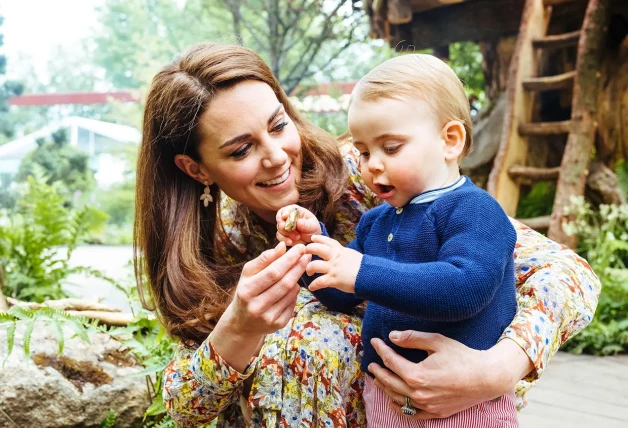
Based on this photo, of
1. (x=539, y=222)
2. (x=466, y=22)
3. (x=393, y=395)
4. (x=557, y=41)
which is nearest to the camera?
(x=393, y=395)

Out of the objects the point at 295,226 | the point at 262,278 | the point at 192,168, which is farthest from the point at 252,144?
the point at 262,278

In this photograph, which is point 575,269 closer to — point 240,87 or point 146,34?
point 240,87

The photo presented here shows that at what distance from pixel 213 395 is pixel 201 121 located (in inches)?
28.4

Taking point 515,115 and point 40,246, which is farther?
point 515,115

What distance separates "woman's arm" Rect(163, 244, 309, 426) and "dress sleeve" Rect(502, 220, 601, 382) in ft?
1.64

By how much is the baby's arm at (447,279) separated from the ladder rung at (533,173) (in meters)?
3.71

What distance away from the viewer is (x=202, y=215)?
2064 millimetres

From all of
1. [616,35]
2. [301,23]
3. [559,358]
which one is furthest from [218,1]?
[559,358]

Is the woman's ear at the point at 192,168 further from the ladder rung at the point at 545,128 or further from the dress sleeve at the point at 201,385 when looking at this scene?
the ladder rung at the point at 545,128

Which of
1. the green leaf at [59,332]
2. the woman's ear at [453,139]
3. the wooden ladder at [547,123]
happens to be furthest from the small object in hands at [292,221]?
the wooden ladder at [547,123]

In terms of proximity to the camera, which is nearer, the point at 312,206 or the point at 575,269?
the point at 575,269

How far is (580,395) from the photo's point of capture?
A: 10.2ft

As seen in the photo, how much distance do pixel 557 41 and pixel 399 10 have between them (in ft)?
3.98

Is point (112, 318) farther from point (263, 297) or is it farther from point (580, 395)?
point (580, 395)
